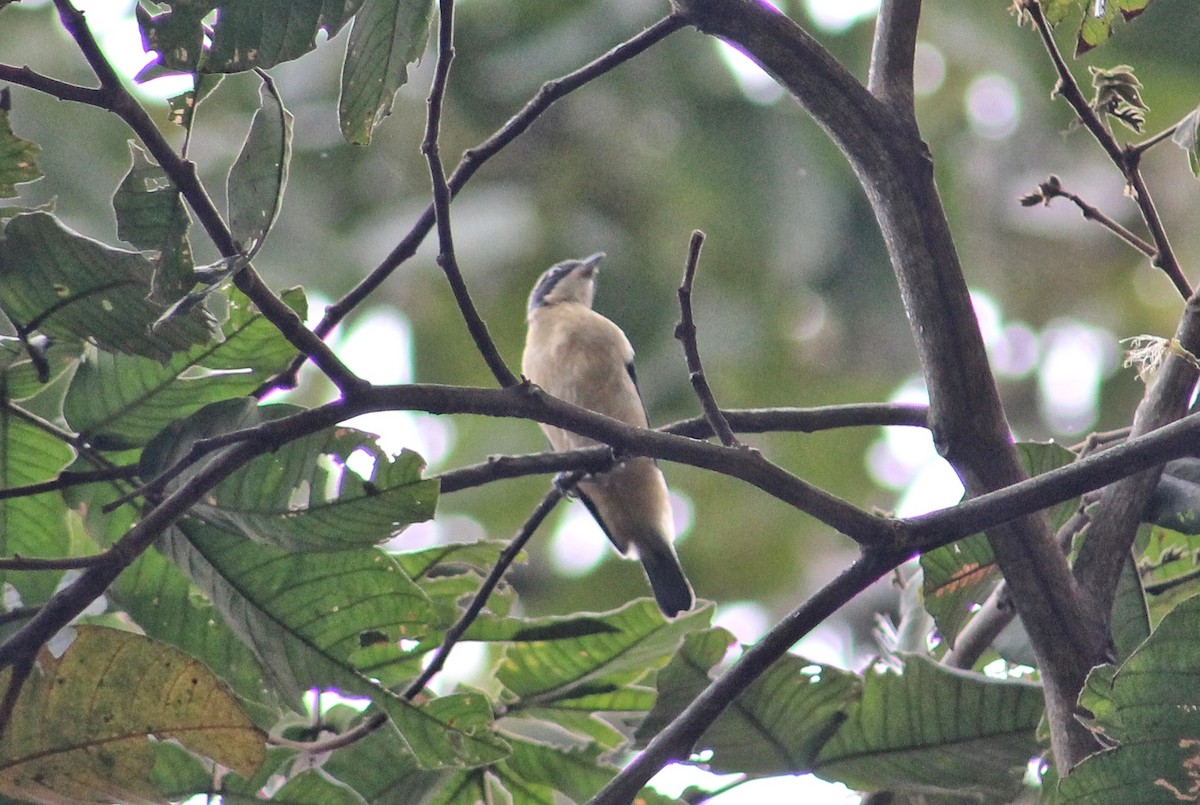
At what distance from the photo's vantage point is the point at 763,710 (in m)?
1.86

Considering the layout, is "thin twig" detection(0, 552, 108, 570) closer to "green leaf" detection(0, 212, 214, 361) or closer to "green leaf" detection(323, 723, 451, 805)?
"green leaf" detection(0, 212, 214, 361)

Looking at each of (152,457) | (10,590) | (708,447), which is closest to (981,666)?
(708,447)

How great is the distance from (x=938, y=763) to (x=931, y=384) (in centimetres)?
58

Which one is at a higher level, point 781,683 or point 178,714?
point 781,683

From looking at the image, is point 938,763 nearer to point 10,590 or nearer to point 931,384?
point 931,384

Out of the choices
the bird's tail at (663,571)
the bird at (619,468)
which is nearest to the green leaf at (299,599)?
the bird at (619,468)

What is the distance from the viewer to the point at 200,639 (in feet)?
6.20

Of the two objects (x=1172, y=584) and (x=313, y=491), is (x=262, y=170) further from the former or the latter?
(x=1172, y=584)

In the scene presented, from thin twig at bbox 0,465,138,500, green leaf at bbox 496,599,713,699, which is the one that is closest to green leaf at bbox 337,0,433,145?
thin twig at bbox 0,465,138,500

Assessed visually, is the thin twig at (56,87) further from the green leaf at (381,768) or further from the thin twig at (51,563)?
the green leaf at (381,768)

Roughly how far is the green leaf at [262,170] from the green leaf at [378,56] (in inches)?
4.6

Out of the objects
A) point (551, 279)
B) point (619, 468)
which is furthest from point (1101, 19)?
point (551, 279)

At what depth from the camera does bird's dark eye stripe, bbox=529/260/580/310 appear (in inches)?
223

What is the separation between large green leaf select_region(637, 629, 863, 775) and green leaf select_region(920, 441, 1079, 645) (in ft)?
0.55
